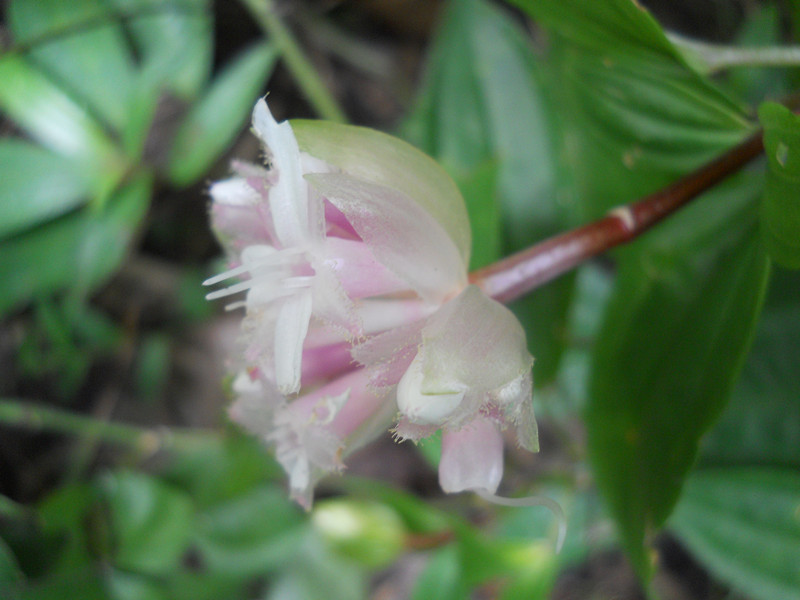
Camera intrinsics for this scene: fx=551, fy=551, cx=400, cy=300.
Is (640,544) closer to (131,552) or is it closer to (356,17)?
(131,552)

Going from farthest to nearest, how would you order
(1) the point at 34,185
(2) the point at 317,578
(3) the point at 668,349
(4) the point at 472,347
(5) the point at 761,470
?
1. (2) the point at 317,578
2. (1) the point at 34,185
3. (5) the point at 761,470
4. (3) the point at 668,349
5. (4) the point at 472,347

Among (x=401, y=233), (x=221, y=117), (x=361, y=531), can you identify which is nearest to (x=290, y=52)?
(x=221, y=117)

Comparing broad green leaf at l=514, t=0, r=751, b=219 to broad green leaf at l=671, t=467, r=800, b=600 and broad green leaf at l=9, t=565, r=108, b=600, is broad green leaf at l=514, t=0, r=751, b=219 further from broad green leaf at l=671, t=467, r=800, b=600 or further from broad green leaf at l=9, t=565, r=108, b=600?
broad green leaf at l=9, t=565, r=108, b=600

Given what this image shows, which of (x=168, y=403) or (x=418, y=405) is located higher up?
(x=418, y=405)

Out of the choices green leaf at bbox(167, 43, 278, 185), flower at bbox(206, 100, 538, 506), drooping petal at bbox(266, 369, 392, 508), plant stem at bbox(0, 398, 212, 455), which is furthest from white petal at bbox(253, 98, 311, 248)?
plant stem at bbox(0, 398, 212, 455)

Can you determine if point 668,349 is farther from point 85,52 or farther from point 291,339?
point 85,52

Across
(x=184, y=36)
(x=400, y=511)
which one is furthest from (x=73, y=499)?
(x=184, y=36)
